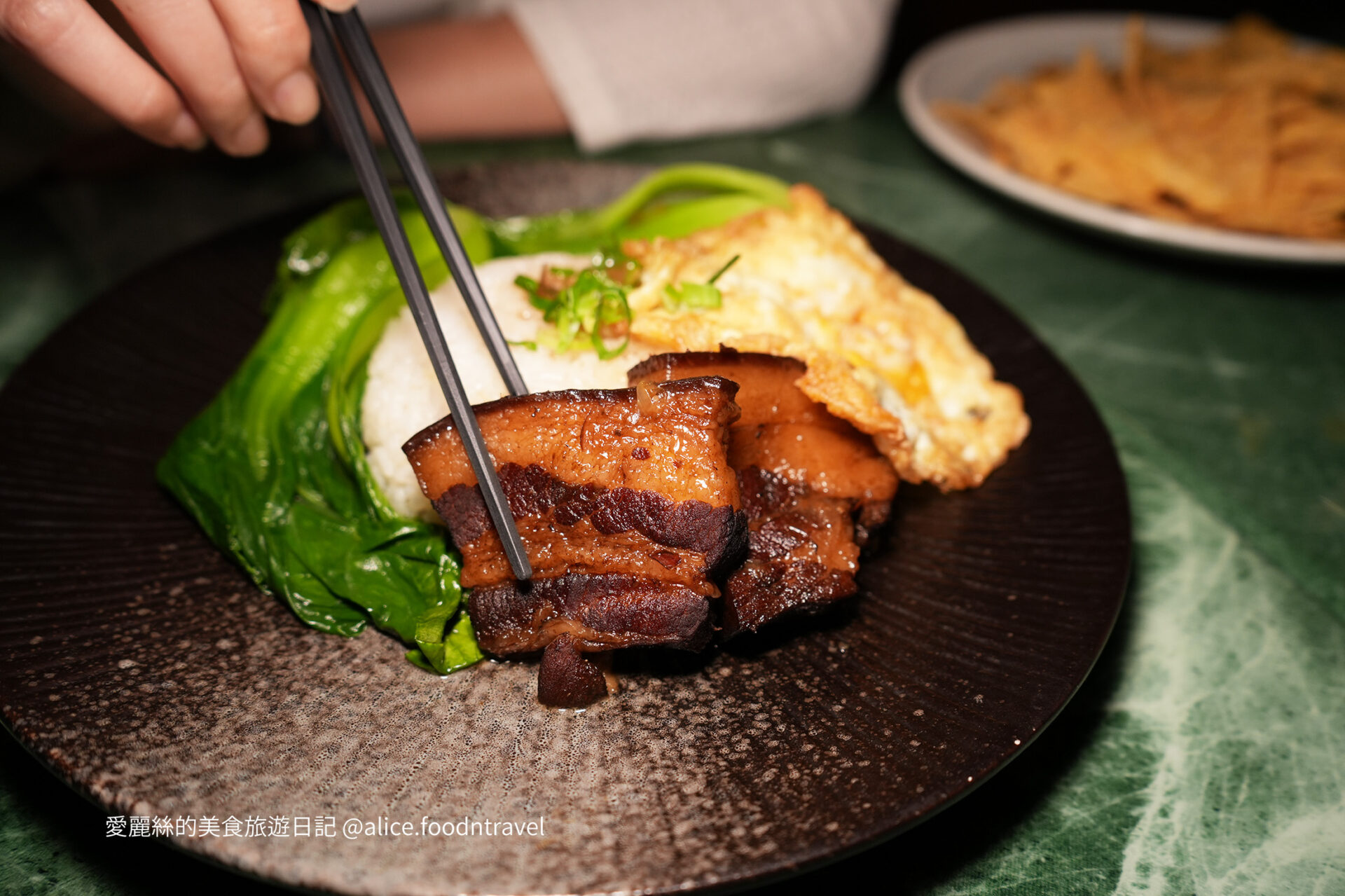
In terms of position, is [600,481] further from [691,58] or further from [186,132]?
[691,58]

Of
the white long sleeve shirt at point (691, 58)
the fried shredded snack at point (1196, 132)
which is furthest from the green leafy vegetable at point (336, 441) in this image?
the fried shredded snack at point (1196, 132)

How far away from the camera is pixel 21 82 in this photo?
3475mm

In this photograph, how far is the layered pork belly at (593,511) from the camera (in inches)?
63.1

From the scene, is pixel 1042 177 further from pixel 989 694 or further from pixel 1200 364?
pixel 989 694

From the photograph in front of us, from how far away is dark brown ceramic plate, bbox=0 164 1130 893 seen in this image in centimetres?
128

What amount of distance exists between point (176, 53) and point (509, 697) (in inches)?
58.8

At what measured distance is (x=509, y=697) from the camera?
163cm

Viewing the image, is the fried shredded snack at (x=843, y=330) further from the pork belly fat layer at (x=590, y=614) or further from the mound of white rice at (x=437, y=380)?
the pork belly fat layer at (x=590, y=614)

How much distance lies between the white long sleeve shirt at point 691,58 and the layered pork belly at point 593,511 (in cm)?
276

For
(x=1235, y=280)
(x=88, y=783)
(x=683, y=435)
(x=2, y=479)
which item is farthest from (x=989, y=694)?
(x=1235, y=280)

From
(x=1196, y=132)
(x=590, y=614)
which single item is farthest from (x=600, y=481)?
(x=1196, y=132)

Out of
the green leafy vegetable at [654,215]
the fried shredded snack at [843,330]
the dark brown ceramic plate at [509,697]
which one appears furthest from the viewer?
the green leafy vegetable at [654,215]

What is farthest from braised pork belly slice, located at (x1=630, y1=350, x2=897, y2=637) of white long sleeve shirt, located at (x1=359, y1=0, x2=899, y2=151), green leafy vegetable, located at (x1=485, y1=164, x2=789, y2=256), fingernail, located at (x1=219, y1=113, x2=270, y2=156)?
white long sleeve shirt, located at (x1=359, y1=0, x2=899, y2=151)

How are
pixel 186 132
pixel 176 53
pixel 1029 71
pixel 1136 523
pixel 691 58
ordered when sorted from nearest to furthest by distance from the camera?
pixel 176 53 < pixel 186 132 < pixel 1136 523 < pixel 691 58 < pixel 1029 71
